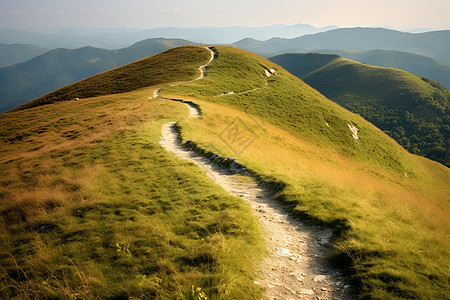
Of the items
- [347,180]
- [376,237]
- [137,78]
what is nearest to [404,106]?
[137,78]

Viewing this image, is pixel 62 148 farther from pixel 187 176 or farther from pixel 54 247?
pixel 54 247

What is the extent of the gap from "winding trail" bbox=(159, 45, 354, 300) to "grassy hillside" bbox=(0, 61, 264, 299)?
580 millimetres

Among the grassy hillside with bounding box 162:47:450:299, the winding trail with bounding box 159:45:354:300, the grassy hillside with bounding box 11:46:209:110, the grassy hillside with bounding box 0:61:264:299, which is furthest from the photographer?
the grassy hillside with bounding box 11:46:209:110

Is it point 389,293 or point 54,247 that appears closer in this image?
point 389,293

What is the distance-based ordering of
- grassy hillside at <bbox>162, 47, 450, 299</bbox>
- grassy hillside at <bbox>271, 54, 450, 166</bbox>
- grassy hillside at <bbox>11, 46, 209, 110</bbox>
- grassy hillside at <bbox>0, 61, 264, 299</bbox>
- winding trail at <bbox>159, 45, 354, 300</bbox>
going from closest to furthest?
1. grassy hillside at <bbox>0, 61, 264, 299</bbox>
2. winding trail at <bbox>159, 45, 354, 300</bbox>
3. grassy hillside at <bbox>162, 47, 450, 299</bbox>
4. grassy hillside at <bbox>11, 46, 209, 110</bbox>
5. grassy hillside at <bbox>271, 54, 450, 166</bbox>

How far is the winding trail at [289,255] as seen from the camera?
605 centimetres

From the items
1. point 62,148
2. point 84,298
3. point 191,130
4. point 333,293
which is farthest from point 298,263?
point 62,148

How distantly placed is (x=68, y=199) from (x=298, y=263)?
32.4 feet

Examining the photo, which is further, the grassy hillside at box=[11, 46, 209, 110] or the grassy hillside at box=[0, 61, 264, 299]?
the grassy hillside at box=[11, 46, 209, 110]

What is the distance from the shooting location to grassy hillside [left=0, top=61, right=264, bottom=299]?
5.60 m

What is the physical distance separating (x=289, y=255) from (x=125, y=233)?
5.67 meters

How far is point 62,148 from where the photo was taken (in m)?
19.5

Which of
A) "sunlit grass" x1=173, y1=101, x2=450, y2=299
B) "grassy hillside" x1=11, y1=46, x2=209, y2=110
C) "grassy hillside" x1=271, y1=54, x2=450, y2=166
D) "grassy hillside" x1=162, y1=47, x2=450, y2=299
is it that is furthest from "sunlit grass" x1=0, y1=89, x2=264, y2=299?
"grassy hillside" x1=271, y1=54, x2=450, y2=166

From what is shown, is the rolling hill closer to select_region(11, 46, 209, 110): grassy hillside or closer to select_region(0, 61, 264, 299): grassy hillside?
select_region(0, 61, 264, 299): grassy hillside
